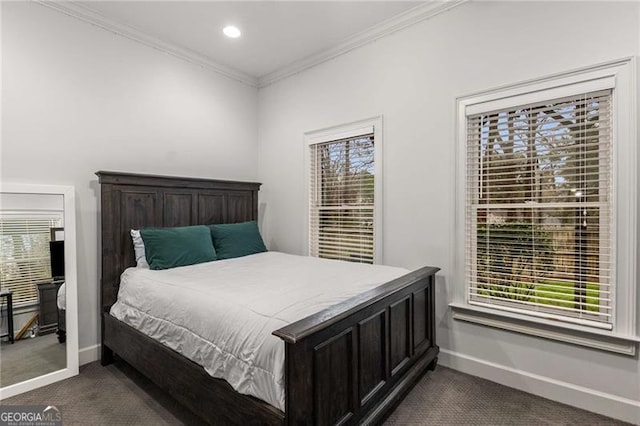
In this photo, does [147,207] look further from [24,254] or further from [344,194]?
[344,194]

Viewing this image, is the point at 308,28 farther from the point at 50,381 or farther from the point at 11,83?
the point at 50,381

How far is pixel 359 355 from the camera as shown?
5.56 feet

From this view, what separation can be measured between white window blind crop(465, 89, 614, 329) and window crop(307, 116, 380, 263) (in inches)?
35.4

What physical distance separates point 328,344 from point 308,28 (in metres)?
2.76

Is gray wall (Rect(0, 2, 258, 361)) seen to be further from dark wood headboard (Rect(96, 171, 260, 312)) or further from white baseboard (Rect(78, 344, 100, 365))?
dark wood headboard (Rect(96, 171, 260, 312))

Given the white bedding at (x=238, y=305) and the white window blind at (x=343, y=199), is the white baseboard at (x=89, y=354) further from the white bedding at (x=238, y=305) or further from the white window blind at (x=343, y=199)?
the white window blind at (x=343, y=199)

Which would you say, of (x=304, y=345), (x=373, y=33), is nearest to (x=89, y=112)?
(x=373, y=33)

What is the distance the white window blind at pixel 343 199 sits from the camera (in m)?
3.23

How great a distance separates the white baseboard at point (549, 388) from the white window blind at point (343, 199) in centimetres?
116

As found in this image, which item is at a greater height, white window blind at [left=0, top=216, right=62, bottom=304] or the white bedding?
white window blind at [left=0, top=216, right=62, bottom=304]

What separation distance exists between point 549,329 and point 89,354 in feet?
11.6

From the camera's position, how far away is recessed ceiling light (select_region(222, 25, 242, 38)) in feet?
9.82

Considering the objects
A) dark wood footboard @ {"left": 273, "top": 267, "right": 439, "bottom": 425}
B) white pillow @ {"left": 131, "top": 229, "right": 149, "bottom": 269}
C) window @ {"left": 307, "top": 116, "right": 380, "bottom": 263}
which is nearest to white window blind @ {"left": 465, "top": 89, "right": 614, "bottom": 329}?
dark wood footboard @ {"left": 273, "top": 267, "right": 439, "bottom": 425}
